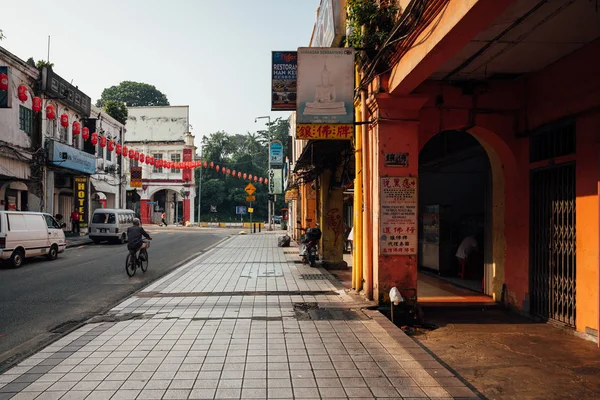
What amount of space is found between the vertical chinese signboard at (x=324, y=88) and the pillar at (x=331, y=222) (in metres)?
6.58

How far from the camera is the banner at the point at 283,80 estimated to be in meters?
10.9

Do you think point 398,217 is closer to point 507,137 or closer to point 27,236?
point 507,137

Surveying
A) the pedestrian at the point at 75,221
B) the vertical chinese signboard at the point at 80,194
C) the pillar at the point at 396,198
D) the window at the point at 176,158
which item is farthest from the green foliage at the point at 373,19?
the window at the point at 176,158

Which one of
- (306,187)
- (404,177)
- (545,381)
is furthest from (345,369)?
(306,187)

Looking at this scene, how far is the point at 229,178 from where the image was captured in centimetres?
6250

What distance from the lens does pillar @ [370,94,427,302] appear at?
779 cm

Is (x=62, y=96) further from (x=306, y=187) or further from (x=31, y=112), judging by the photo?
(x=306, y=187)

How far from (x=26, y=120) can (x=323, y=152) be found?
17.2 m

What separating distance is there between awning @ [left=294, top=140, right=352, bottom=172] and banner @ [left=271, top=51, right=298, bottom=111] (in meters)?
1.11

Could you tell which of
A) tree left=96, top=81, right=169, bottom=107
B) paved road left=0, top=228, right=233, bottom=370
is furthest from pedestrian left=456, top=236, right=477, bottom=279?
tree left=96, top=81, right=169, bottom=107

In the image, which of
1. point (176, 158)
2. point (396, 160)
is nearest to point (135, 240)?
point (396, 160)

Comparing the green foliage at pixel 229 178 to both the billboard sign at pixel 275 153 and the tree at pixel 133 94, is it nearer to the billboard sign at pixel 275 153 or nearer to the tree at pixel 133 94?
the tree at pixel 133 94

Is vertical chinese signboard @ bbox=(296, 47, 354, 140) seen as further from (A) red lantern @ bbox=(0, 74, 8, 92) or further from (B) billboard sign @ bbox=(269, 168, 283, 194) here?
(B) billboard sign @ bbox=(269, 168, 283, 194)

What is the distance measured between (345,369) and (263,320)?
2376 millimetres
